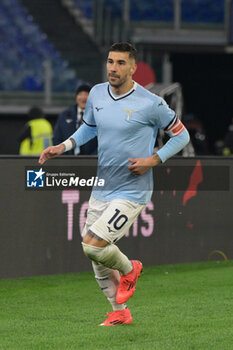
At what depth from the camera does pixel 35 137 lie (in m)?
13.8

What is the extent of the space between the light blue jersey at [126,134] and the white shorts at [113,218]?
53 millimetres

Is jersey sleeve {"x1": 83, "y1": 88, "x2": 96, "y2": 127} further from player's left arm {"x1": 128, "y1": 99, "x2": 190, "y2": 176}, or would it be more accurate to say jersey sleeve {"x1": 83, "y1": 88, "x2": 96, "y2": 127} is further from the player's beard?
player's left arm {"x1": 128, "y1": 99, "x2": 190, "y2": 176}

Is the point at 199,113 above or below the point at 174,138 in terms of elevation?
below

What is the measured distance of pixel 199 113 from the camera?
2884cm

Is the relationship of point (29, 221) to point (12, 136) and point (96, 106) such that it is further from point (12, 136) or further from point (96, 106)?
point (12, 136)

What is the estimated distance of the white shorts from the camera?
5988 millimetres

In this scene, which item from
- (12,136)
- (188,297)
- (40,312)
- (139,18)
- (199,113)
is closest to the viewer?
(40,312)

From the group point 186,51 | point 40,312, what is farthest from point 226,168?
point 186,51

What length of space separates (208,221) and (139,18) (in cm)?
1489

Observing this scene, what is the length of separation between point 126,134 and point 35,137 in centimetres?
793

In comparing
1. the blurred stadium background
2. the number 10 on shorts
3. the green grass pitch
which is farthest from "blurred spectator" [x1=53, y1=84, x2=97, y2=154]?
the blurred stadium background

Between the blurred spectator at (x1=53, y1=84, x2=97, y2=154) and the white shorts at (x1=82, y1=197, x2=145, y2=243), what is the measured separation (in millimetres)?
4009

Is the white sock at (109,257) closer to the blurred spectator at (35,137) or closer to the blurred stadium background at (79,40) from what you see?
the blurred spectator at (35,137)

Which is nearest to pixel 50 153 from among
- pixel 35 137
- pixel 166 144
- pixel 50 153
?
pixel 50 153
